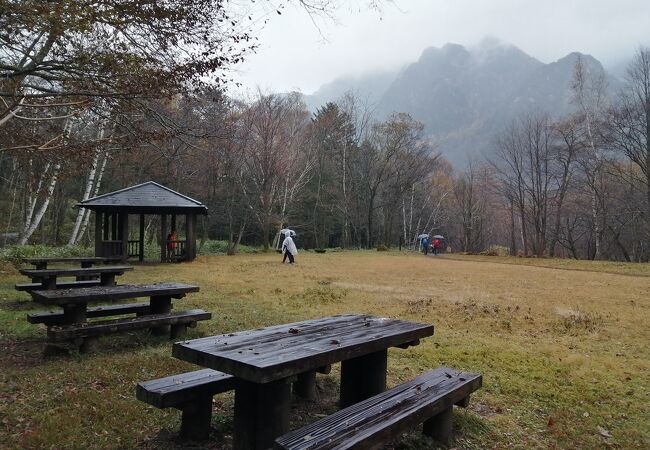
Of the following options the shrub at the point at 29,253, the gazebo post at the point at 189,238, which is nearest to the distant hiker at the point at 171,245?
the gazebo post at the point at 189,238

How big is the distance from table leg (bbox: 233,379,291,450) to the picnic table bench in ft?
8.23

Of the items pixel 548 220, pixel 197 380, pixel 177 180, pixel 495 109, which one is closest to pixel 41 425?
pixel 197 380

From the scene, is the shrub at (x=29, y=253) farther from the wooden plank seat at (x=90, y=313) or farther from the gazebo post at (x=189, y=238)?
the wooden plank seat at (x=90, y=313)

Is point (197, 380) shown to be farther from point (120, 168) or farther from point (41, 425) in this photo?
point (120, 168)

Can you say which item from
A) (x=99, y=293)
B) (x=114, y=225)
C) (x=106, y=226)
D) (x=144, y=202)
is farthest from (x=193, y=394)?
(x=114, y=225)

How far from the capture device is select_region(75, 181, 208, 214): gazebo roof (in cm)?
1548

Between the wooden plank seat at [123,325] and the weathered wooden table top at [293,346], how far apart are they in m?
2.21

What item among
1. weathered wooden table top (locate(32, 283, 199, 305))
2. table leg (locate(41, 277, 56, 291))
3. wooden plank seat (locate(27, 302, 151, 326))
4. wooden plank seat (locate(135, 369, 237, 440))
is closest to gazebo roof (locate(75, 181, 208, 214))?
table leg (locate(41, 277, 56, 291))

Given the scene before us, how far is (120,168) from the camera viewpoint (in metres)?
23.0

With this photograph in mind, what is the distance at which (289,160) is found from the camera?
82.8ft

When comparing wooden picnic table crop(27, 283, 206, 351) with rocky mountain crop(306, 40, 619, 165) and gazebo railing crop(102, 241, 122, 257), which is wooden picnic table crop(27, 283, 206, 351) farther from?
rocky mountain crop(306, 40, 619, 165)

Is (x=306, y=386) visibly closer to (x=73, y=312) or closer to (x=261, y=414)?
(x=261, y=414)

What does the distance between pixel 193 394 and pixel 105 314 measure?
3.35 metres

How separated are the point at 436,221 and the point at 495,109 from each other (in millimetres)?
59157
